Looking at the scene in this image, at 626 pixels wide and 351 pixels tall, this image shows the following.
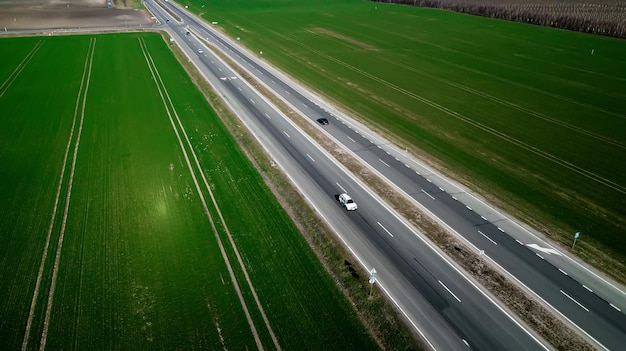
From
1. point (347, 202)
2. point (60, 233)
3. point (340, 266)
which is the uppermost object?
point (347, 202)

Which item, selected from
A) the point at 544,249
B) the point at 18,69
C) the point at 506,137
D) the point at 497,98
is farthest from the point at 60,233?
the point at 497,98

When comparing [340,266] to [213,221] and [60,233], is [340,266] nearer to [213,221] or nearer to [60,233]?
[213,221]

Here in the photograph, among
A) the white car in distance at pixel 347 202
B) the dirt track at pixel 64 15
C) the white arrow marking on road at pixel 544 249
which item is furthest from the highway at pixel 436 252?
the dirt track at pixel 64 15

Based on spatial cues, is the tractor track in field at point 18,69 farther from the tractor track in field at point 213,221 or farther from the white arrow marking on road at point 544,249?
the white arrow marking on road at point 544,249

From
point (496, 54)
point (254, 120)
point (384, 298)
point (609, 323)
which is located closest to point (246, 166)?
point (254, 120)

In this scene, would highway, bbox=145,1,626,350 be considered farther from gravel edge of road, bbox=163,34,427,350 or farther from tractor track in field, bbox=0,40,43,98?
tractor track in field, bbox=0,40,43,98

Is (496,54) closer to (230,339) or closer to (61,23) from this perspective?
(230,339)

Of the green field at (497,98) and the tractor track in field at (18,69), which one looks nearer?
the green field at (497,98)
